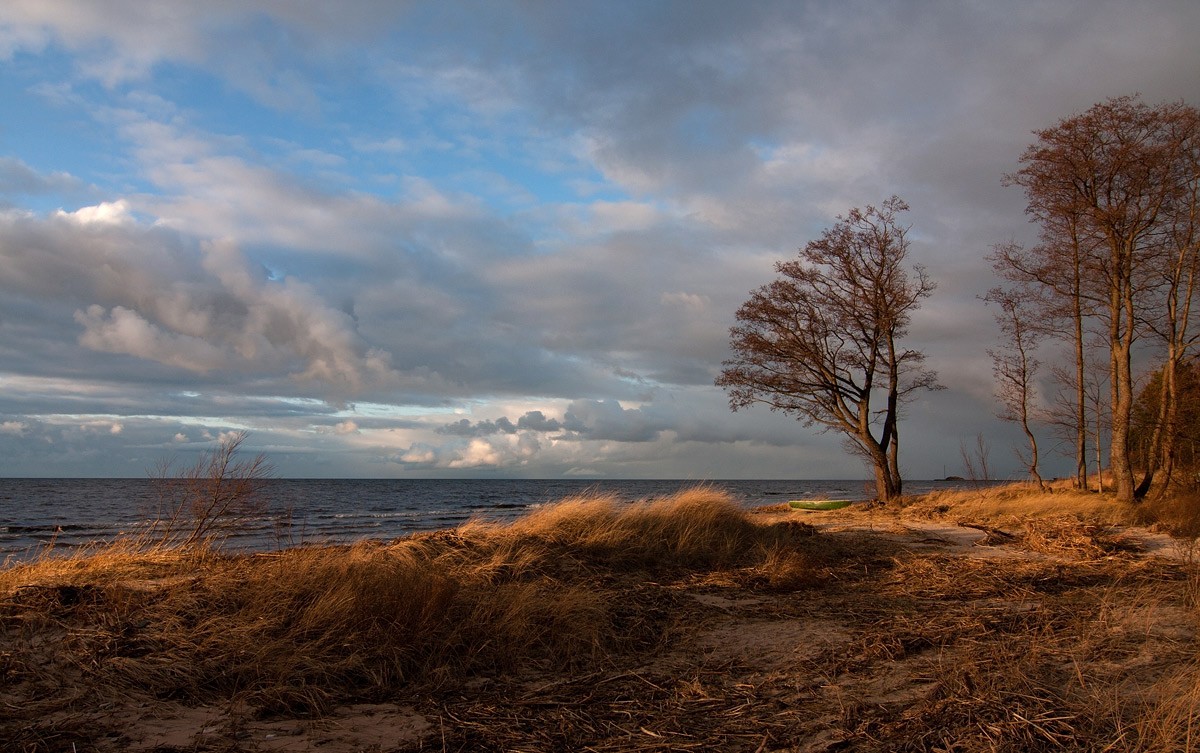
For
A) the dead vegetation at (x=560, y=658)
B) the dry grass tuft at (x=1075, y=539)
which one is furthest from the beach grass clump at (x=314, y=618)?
the dry grass tuft at (x=1075, y=539)

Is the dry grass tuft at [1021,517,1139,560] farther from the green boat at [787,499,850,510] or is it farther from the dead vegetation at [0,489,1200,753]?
the green boat at [787,499,850,510]

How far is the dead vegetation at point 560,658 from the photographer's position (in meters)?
3.92

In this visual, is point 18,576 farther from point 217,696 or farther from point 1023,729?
point 1023,729

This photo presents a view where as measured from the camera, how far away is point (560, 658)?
5.58 meters

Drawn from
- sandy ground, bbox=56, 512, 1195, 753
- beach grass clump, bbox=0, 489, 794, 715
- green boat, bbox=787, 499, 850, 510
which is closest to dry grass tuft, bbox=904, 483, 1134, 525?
green boat, bbox=787, 499, 850, 510

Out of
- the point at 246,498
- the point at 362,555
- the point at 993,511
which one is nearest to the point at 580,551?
the point at 362,555

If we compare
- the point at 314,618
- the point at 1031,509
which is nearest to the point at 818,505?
the point at 1031,509

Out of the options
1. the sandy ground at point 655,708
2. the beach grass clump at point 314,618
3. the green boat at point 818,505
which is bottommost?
the green boat at point 818,505

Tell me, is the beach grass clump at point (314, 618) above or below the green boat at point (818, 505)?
above

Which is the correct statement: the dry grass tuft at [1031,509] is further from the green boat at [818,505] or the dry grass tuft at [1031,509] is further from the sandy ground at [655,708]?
the sandy ground at [655,708]

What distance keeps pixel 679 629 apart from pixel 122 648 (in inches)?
168

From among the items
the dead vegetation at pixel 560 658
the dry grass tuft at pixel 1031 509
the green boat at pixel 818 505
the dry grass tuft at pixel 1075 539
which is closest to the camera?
the dead vegetation at pixel 560 658

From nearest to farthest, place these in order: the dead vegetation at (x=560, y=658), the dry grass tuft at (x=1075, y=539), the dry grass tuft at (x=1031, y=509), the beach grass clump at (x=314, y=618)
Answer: the dead vegetation at (x=560, y=658) → the beach grass clump at (x=314, y=618) → the dry grass tuft at (x=1075, y=539) → the dry grass tuft at (x=1031, y=509)

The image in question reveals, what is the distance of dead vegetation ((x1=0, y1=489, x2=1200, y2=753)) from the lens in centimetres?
392
